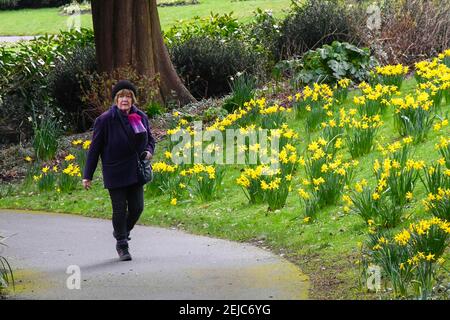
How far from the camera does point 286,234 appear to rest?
9.88 m

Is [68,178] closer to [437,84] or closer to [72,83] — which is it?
[437,84]

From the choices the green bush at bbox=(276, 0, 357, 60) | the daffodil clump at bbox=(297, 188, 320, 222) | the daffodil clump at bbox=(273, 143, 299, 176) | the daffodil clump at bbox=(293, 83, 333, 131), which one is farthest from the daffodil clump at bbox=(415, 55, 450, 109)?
the green bush at bbox=(276, 0, 357, 60)

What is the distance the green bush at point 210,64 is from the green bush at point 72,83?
1.69 meters

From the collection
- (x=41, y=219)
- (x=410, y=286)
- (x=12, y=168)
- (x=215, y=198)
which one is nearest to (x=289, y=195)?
(x=215, y=198)

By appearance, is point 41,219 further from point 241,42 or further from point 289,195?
point 241,42

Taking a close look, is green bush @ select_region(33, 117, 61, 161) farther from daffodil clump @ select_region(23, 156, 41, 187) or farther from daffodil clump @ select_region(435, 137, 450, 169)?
daffodil clump @ select_region(435, 137, 450, 169)

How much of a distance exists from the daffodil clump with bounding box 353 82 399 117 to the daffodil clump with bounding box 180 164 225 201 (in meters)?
2.09

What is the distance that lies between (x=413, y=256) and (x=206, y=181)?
15.0 feet

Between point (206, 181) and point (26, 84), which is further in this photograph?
point (26, 84)

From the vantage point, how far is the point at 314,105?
13898 millimetres

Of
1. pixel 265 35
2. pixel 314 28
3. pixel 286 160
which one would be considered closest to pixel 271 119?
pixel 286 160

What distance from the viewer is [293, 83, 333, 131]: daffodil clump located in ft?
44.0

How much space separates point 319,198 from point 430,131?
8.49 feet

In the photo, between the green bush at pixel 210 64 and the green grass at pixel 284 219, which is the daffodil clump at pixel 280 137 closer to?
the green grass at pixel 284 219
